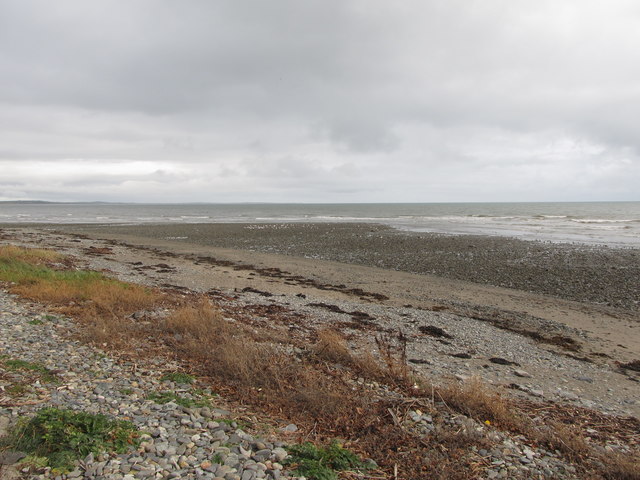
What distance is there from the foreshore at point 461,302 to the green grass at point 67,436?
4.50 metres

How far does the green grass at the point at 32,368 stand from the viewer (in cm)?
534

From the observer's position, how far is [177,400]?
5.05 metres

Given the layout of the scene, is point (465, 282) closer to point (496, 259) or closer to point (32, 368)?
point (496, 259)

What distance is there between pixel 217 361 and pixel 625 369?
8969 millimetres

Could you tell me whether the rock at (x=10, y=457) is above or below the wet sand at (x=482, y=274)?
above

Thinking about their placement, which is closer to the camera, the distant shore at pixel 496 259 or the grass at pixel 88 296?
the grass at pixel 88 296

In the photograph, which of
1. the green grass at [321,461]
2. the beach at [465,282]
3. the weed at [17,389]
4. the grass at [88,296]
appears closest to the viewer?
the green grass at [321,461]

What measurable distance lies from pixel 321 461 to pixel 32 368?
4.49m

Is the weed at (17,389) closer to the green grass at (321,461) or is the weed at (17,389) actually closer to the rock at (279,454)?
the rock at (279,454)

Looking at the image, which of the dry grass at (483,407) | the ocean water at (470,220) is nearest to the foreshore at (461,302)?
the dry grass at (483,407)

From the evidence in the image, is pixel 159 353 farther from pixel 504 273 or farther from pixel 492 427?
pixel 504 273

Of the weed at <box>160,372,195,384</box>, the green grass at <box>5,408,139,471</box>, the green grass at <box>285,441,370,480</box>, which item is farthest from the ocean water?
the green grass at <box>5,408,139,471</box>

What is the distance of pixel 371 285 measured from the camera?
17656 mm

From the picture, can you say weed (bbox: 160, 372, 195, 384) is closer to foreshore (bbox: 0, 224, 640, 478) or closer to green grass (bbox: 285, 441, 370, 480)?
green grass (bbox: 285, 441, 370, 480)
